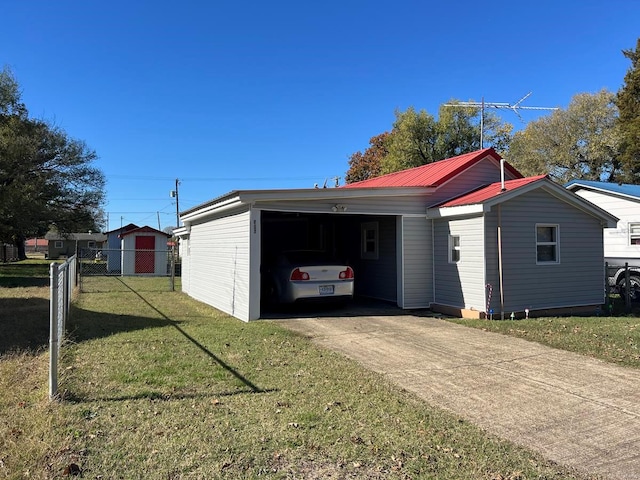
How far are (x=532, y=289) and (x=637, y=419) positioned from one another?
6.60 m

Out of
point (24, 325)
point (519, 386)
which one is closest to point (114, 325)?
→ point (24, 325)

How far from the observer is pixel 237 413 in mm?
4516

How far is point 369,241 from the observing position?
14195mm

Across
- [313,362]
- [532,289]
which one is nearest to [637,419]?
[313,362]

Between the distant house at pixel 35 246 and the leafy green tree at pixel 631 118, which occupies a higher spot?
the leafy green tree at pixel 631 118

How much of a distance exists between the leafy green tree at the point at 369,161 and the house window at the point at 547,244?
34.3 meters

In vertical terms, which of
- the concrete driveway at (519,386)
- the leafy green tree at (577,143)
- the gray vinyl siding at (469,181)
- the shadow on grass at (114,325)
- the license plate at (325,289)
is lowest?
the concrete driveway at (519,386)

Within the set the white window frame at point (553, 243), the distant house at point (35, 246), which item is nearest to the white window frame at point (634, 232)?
the white window frame at point (553, 243)

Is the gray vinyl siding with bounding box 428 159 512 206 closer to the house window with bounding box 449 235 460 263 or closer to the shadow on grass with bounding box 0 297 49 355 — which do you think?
the house window with bounding box 449 235 460 263

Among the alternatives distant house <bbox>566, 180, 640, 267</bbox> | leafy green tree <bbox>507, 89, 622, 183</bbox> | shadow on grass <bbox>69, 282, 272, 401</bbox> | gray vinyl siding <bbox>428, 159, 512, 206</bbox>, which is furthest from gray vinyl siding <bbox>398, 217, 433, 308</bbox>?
leafy green tree <bbox>507, 89, 622, 183</bbox>

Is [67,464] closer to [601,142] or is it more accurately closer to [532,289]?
[532,289]

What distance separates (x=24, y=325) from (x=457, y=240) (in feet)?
30.1

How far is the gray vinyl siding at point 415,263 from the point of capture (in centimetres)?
1157

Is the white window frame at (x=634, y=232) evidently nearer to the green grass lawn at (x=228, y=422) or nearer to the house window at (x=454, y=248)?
the house window at (x=454, y=248)
